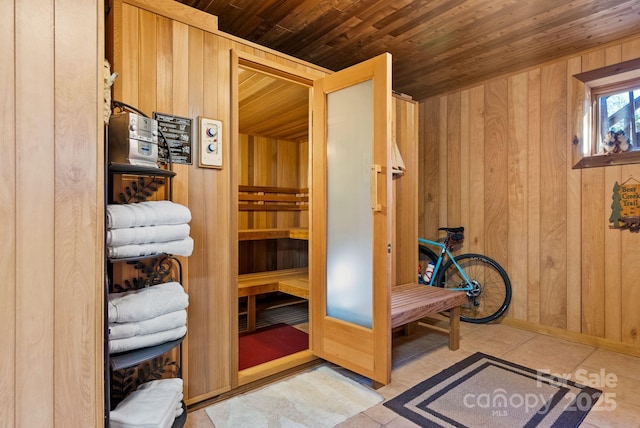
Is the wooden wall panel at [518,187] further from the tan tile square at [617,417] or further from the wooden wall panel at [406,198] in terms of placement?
the tan tile square at [617,417]

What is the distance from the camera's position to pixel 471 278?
11.8 ft

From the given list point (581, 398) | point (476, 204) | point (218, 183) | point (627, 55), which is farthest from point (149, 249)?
point (627, 55)

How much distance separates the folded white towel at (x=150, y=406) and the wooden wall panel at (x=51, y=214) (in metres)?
0.31

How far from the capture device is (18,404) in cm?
96

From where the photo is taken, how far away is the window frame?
8.94ft

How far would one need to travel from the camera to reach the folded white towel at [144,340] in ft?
4.54

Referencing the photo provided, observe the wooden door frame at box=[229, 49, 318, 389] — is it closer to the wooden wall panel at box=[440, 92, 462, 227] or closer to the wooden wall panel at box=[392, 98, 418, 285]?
the wooden wall panel at box=[392, 98, 418, 285]

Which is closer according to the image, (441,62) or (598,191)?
(598,191)

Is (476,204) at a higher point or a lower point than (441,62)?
lower

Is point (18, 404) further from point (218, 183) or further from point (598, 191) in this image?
point (598, 191)

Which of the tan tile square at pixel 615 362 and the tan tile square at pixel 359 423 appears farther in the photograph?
the tan tile square at pixel 615 362

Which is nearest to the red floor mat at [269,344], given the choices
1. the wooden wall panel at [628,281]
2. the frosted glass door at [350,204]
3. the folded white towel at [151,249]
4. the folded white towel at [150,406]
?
the frosted glass door at [350,204]

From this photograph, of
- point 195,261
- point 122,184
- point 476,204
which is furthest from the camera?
point 476,204

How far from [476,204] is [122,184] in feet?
10.7
